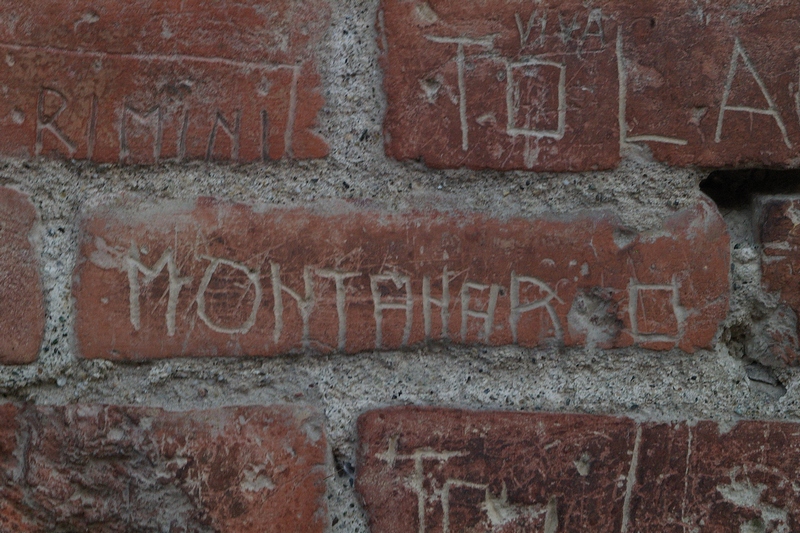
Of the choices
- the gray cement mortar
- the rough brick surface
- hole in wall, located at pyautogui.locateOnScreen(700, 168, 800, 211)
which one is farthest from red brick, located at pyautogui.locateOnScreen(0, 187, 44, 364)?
hole in wall, located at pyautogui.locateOnScreen(700, 168, 800, 211)

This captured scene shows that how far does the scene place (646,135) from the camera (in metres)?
0.55

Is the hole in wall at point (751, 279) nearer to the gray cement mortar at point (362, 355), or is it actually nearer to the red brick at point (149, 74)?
the gray cement mortar at point (362, 355)

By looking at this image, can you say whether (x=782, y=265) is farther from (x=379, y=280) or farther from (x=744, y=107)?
(x=379, y=280)

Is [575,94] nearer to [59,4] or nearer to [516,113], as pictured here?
[516,113]

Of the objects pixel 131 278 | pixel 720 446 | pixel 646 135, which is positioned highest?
pixel 646 135

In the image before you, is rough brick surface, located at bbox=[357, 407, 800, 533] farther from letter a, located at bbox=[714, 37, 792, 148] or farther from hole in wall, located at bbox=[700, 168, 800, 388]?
letter a, located at bbox=[714, 37, 792, 148]

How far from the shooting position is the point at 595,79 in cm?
55

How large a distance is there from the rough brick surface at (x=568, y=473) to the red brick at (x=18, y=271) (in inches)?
9.7

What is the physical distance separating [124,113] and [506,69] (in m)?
0.27

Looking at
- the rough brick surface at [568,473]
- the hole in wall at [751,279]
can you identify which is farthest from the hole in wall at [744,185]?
the rough brick surface at [568,473]

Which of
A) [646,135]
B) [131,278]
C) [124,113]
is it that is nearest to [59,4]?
[124,113]

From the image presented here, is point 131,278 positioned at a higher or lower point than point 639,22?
lower

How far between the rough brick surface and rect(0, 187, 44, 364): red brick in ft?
0.81

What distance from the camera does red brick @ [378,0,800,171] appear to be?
546 mm
